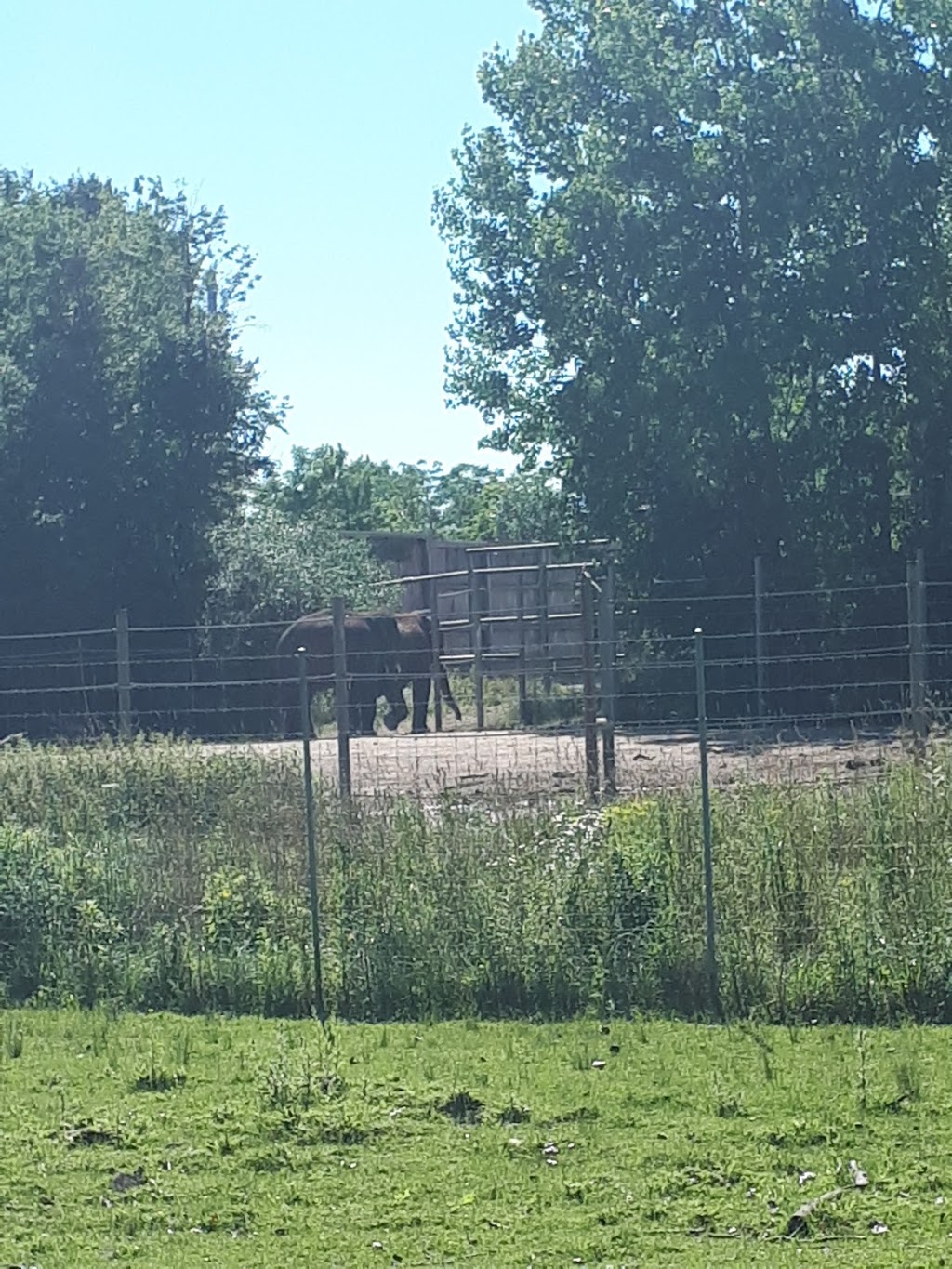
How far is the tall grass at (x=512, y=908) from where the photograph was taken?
9.31 meters

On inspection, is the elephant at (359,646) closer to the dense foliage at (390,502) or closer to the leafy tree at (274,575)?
the leafy tree at (274,575)

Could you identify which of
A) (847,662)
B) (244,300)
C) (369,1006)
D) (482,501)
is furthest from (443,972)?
(482,501)

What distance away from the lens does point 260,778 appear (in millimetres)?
13016

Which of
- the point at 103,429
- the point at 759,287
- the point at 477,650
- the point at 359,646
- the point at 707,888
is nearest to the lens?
the point at 707,888

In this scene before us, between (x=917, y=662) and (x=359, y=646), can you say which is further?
(x=359, y=646)

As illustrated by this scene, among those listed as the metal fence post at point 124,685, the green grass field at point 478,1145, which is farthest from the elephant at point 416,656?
the green grass field at point 478,1145

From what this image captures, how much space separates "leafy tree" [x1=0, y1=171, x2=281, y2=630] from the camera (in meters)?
Answer: 32.5

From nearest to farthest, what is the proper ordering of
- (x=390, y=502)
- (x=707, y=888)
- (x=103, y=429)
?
(x=707, y=888) → (x=103, y=429) → (x=390, y=502)

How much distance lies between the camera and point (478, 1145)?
23.0 ft

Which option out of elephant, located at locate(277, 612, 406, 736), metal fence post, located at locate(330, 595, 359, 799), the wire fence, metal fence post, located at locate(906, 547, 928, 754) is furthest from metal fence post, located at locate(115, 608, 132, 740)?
metal fence post, located at locate(906, 547, 928, 754)

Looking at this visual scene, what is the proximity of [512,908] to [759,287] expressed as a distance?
19973mm

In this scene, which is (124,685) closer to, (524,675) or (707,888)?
(524,675)

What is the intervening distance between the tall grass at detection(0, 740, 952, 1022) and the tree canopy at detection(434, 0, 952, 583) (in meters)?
16.5

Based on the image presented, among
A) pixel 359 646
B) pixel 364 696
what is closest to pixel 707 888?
pixel 359 646
